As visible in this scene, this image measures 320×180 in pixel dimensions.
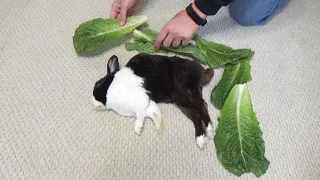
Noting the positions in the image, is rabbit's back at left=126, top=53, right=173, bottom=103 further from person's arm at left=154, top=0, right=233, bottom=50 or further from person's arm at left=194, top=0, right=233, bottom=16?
person's arm at left=194, top=0, right=233, bottom=16

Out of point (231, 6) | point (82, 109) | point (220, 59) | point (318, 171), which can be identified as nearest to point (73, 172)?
point (82, 109)

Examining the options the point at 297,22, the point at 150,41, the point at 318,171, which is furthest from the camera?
the point at 297,22

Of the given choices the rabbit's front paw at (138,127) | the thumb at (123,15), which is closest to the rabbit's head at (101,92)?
the rabbit's front paw at (138,127)

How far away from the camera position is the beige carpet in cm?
112

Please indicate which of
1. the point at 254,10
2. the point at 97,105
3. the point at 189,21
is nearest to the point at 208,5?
the point at 189,21

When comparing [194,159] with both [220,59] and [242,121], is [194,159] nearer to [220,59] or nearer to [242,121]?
[242,121]

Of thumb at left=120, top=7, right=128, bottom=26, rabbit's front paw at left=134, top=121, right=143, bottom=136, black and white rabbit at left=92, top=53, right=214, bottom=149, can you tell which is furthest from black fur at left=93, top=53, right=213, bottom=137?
thumb at left=120, top=7, right=128, bottom=26

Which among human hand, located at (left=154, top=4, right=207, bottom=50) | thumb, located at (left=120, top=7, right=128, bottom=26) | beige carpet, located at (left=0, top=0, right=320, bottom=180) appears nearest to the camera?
beige carpet, located at (left=0, top=0, right=320, bottom=180)

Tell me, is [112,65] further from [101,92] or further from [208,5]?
[208,5]

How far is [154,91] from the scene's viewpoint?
3.92 feet

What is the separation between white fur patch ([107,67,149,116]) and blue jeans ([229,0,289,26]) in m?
0.58

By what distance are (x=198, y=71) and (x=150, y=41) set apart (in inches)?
10.2

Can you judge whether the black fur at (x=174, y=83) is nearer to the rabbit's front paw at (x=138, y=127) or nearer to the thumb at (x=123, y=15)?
the rabbit's front paw at (x=138, y=127)

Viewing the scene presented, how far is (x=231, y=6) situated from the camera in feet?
5.06
